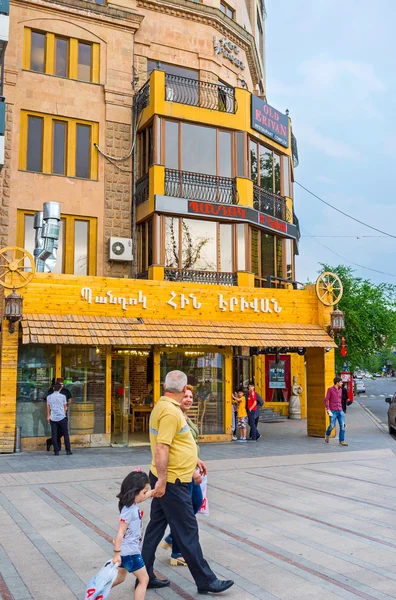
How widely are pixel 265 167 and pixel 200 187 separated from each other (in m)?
3.43

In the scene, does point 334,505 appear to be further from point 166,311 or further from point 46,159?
point 46,159

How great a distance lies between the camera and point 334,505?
8945 millimetres

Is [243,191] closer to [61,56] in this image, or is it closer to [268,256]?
[268,256]

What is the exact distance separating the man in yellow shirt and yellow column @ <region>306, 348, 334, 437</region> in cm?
1333

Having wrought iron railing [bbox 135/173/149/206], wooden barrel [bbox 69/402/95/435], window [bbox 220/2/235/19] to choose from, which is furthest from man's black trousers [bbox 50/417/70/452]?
window [bbox 220/2/235/19]

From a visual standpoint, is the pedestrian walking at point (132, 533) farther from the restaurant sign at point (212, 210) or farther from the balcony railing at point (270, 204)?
the balcony railing at point (270, 204)

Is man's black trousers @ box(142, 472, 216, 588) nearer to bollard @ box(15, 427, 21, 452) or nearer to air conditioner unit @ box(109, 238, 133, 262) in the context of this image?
bollard @ box(15, 427, 21, 452)

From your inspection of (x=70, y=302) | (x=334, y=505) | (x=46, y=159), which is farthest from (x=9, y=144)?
(x=334, y=505)

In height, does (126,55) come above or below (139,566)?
above

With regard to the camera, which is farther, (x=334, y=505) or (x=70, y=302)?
Result: (x=70, y=302)

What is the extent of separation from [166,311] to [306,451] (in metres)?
5.25

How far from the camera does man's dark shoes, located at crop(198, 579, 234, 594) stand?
5285mm

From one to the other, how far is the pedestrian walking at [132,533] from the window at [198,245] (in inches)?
615

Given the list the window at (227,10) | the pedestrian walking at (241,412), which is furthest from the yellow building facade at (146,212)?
the window at (227,10)
